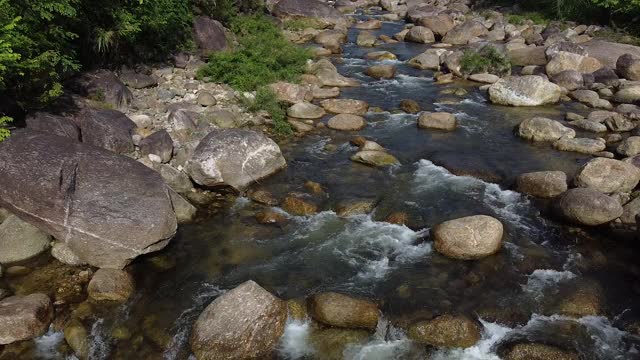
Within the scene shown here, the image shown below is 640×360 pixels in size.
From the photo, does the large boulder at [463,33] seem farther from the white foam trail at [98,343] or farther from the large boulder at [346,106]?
the white foam trail at [98,343]

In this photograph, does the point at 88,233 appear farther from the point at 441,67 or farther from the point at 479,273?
the point at 441,67

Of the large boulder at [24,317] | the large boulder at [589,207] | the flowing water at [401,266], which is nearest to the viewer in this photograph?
the large boulder at [24,317]

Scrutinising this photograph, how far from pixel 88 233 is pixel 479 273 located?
805 cm

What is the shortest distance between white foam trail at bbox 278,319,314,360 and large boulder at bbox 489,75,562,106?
14.3 meters

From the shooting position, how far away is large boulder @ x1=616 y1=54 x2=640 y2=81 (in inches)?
845

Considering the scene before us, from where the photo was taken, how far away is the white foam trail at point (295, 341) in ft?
28.9

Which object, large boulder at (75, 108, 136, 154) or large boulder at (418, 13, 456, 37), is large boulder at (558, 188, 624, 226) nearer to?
large boulder at (75, 108, 136, 154)

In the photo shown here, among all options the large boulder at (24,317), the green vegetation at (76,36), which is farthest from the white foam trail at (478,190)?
the green vegetation at (76,36)

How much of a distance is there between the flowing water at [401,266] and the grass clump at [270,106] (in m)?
1.70

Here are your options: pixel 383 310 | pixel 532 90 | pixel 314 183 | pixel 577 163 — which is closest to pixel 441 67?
pixel 532 90

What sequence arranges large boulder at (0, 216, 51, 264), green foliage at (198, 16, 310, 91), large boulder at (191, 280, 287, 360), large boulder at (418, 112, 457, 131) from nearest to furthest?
large boulder at (191, 280, 287, 360)
large boulder at (0, 216, 51, 264)
large boulder at (418, 112, 457, 131)
green foliage at (198, 16, 310, 91)

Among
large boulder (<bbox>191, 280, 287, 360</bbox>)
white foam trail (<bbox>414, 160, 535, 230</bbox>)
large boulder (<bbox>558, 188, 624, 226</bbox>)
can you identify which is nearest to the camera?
large boulder (<bbox>191, 280, 287, 360</bbox>)

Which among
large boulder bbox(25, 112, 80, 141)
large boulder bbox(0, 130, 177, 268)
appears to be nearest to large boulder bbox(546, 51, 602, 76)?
large boulder bbox(0, 130, 177, 268)

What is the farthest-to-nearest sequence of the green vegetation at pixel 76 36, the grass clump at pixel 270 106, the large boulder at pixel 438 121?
the large boulder at pixel 438 121
the grass clump at pixel 270 106
the green vegetation at pixel 76 36
